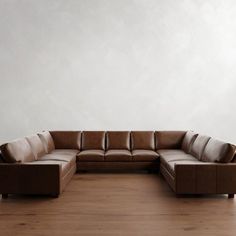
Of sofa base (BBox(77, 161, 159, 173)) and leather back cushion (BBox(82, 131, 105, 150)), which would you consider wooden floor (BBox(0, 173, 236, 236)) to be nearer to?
sofa base (BBox(77, 161, 159, 173))

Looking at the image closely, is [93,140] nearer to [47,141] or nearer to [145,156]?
[47,141]

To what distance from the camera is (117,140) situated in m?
6.68

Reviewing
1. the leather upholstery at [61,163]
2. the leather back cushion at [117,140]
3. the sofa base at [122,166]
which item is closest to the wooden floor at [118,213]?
the leather upholstery at [61,163]

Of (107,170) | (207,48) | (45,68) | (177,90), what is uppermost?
(207,48)

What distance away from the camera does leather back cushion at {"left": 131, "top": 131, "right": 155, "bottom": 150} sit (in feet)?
21.8

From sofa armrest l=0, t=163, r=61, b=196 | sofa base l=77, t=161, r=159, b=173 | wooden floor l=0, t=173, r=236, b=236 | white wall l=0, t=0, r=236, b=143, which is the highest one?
white wall l=0, t=0, r=236, b=143

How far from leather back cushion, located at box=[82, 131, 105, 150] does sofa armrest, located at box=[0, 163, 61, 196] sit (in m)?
2.35

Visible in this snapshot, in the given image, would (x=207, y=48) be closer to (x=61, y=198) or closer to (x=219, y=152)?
(x=219, y=152)

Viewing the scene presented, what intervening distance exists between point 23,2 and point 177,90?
3714 millimetres

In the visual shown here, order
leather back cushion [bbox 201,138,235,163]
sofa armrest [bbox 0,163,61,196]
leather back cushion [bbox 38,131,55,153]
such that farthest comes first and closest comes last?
leather back cushion [bbox 38,131,55,153]
leather back cushion [bbox 201,138,235,163]
sofa armrest [bbox 0,163,61,196]

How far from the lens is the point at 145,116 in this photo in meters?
7.20

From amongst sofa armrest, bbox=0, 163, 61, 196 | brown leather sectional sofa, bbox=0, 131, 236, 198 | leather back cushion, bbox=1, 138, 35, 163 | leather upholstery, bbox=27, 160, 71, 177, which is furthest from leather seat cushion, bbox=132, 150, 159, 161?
sofa armrest, bbox=0, 163, 61, 196

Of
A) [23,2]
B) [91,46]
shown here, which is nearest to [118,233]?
[91,46]

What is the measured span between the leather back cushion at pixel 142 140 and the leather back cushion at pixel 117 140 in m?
0.12
